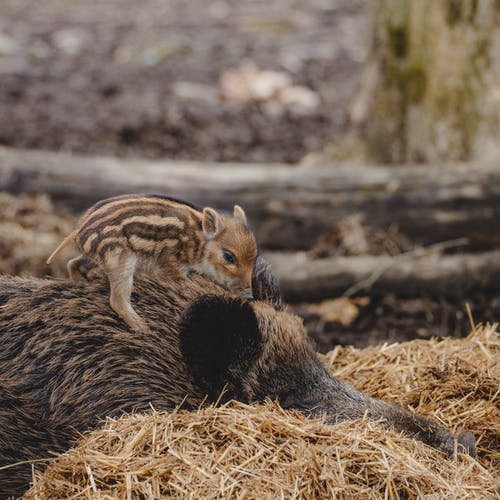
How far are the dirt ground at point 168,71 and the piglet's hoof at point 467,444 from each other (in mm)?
7332

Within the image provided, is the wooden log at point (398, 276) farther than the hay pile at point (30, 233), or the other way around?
the hay pile at point (30, 233)

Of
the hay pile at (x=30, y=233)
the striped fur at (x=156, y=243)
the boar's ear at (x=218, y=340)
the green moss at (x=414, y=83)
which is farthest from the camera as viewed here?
the green moss at (x=414, y=83)

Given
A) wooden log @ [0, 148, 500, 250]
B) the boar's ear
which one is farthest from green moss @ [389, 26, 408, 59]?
the boar's ear

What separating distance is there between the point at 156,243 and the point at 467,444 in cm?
Answer: 197

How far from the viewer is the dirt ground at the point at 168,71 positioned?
1144cm

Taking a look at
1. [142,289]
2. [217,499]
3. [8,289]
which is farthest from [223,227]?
[217,499]

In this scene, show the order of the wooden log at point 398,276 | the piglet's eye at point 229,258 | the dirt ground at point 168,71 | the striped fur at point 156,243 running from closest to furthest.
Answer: the striped fur at point 156,243 < the piglet's eye at point 229,258 < the wooden log at point 398,276 < the dirt ground at point 168,71

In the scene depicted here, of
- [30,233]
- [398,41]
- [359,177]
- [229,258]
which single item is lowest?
[30,233]

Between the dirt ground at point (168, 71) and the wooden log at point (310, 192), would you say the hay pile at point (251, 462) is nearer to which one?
the wooden log at point (310, 192)

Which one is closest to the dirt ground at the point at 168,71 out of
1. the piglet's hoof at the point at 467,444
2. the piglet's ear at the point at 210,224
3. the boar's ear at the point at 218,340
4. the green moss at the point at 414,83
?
the green moss at the point at 414,83

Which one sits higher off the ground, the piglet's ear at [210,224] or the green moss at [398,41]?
the green moss at [398,41]

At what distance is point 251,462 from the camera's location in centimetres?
358

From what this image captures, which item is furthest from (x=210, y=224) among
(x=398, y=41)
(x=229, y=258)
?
(x=398, y=41)

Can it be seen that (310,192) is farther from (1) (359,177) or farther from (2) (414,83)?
(2) (414,83)
